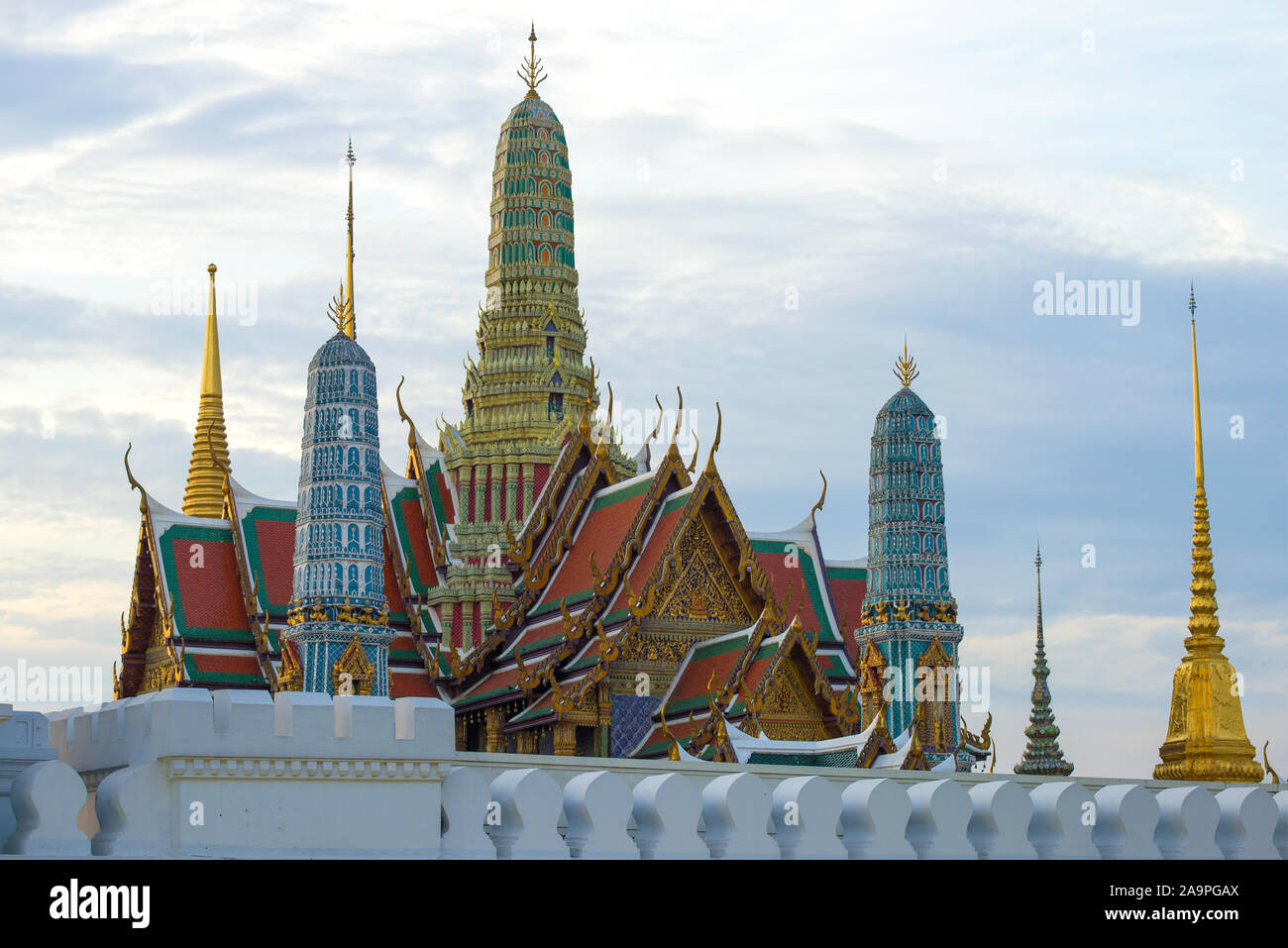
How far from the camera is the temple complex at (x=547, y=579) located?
1315 inches

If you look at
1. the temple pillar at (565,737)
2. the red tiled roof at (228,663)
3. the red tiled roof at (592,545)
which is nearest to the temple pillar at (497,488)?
the red tiled roof at (592,545)

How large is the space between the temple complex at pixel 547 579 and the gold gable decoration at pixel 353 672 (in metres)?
0.03

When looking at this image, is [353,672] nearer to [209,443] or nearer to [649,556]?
[649,556]

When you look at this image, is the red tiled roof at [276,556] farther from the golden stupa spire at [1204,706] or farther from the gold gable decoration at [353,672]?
the golden stupa spire at [1204,706]

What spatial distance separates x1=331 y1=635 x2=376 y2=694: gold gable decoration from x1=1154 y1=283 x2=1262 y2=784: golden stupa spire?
13.6 metres

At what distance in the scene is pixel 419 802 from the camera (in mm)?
18594

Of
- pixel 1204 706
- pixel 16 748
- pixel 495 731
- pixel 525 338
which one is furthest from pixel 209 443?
pixel 16 748

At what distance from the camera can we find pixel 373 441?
33719mm

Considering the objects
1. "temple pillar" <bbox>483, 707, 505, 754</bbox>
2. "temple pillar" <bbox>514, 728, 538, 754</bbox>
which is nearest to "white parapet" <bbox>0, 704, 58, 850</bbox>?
"temple pillar" <bbox>514, 728, 538, 754</bbox>

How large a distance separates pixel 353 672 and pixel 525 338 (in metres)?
11.6

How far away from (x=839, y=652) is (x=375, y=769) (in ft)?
73.0

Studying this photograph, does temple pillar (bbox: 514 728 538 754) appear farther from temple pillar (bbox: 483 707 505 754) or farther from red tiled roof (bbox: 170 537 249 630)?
red tiled roof (bbox: 170 537 249 630)
